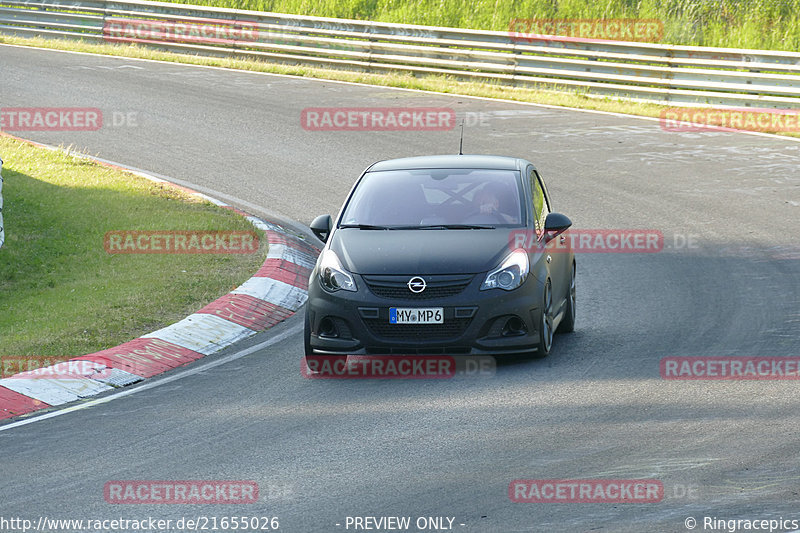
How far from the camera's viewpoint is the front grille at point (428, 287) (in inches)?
349

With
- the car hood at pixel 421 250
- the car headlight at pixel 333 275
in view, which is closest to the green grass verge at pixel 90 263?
the car headlight at pixel 333 275

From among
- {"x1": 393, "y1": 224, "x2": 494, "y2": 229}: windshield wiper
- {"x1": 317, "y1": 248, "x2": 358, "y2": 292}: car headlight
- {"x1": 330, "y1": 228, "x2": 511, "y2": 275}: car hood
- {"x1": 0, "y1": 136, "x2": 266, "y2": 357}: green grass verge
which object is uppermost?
{"x1": 393, "y1": 224, "x2": 494, "y2": 229}: windshield wiper

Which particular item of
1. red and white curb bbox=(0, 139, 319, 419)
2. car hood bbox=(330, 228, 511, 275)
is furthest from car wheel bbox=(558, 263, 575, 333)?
red and white curb bbox=(0, 139, 319, 419)

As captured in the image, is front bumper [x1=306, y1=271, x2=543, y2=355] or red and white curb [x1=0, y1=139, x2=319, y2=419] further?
front bumper [x1=306, y1=271, x2=543, y2=355]

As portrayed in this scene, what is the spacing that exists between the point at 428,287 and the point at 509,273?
0.67 metres

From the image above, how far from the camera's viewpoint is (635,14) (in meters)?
29.3

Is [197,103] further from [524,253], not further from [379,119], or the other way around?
[524,253]

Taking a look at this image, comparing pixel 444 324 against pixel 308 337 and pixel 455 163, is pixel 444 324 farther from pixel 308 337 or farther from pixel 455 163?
pixel 455 163

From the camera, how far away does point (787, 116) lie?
70.3 ft

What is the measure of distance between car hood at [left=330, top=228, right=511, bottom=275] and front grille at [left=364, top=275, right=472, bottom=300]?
53 mm

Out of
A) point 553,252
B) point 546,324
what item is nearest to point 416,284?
point 546,324

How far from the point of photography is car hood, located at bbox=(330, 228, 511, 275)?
8.97 metres

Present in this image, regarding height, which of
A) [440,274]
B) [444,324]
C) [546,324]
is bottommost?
[546,324]

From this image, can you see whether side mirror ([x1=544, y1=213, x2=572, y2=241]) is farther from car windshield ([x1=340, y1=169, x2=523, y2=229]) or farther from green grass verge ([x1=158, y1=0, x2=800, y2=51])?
green grass verge ([x1=158, y1=0, x2=800, y2=51])
